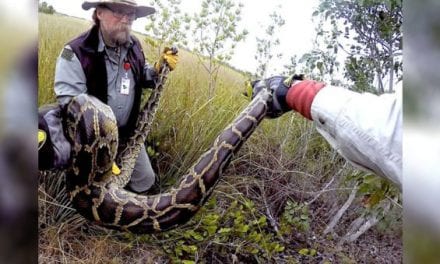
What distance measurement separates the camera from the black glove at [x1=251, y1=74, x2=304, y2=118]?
1537 mm

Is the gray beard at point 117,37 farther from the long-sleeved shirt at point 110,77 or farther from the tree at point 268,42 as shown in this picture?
the tree at point 268,42

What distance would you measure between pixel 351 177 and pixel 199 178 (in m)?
0.42

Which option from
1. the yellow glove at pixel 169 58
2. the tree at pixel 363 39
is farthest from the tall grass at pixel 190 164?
the tree at pixel 363 39

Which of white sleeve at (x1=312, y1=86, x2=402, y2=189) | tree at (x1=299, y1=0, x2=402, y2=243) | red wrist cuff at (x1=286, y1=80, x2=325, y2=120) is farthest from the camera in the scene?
tree at (x1=299, y1=0, x2=402, y2=243)

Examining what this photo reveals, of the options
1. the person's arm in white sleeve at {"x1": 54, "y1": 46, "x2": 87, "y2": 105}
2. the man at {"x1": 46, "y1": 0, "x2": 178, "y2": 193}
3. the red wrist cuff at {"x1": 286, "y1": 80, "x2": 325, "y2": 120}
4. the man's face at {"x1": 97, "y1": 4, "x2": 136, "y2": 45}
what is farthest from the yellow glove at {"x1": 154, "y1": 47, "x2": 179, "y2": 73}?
the red wrist cuff at {"x1": 286, "y1": 80, "x2": 325, "y2": 120}

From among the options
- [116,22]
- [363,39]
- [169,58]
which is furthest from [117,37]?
[363,39]

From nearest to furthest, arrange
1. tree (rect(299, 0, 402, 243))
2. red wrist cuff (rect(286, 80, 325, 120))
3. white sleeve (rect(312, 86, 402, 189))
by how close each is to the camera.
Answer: white sleeve (rect(312, 86, 402, 189)) → red wrist cuff (rect(286, 80, 325, 120)) → tree (rect(299, 0, 402, 243))

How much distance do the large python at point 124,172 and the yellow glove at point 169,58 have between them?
29mm

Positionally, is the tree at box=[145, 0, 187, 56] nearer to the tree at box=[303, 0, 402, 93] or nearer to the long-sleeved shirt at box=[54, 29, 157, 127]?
the long-sleeved shirt at box=[54, 29, 157, 127]

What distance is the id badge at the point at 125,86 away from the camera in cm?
158

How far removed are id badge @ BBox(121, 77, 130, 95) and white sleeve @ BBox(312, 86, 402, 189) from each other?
57 centimetres

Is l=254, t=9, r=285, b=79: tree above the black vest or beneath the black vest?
above

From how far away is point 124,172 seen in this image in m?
1.58

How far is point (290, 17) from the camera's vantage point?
1.56 metres
